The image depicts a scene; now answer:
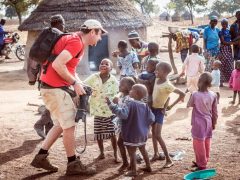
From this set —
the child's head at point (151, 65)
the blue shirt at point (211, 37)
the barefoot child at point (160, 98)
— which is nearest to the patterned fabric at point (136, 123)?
the barefoot child at point (160, 98)

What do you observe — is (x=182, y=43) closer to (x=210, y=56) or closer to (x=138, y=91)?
(x=210, y=56)

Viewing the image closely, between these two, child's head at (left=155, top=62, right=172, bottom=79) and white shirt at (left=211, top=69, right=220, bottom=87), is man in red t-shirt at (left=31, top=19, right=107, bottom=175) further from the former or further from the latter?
white shirt at (left=211, top=69, right=220, bottom=87)

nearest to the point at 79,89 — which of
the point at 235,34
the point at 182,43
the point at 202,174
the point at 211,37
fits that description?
the point at 202,174

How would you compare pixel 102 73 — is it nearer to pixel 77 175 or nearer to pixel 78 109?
pixel 78 109

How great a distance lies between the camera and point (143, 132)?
4.51 m

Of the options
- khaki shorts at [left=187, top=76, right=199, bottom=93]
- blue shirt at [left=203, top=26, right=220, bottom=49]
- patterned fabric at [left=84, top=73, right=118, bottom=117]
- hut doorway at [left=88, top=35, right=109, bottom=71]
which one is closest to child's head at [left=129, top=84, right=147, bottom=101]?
patterned fabric at [left=84, top=73, right=118, bottom=117]

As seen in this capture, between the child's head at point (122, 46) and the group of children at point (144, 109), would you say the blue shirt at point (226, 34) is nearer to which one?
the child's head at point (122, 46)

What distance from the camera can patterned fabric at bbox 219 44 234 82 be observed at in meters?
11.7

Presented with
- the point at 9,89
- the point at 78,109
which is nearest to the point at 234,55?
the point at 9,89

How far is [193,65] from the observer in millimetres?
8531

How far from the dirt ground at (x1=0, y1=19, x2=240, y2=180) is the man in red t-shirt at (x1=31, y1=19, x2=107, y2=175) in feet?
0.61

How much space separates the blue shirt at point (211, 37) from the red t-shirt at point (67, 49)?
23.1ft

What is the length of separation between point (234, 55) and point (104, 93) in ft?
24.9

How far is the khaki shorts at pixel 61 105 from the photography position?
4.64 meters
